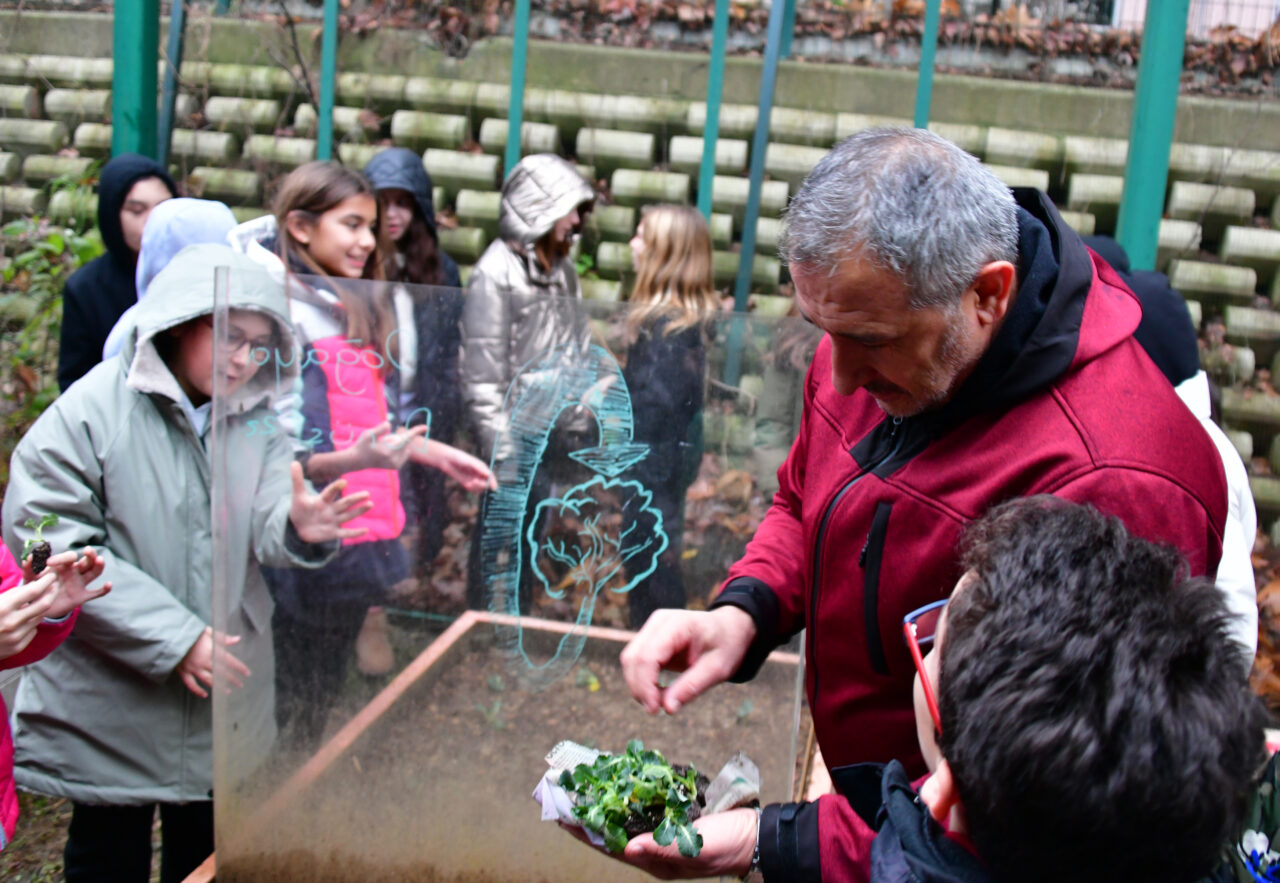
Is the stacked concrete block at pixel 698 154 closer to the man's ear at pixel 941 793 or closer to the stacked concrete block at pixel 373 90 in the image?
the stacked concrete block at pixel 373 90

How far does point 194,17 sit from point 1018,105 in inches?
173

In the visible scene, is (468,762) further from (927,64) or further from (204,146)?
(204,146)

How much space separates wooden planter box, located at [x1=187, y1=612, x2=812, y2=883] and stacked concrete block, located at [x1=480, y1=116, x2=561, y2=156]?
3457mm

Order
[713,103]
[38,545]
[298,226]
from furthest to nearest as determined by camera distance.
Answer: [713,103] < [298,226] < [38,545]

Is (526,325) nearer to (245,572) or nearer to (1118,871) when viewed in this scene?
(245,572)

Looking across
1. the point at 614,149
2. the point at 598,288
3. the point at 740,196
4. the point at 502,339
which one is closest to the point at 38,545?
the point at 502,339

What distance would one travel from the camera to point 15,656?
5.85ft

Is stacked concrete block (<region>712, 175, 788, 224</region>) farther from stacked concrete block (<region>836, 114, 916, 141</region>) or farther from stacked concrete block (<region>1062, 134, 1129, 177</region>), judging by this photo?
stacked concrete block (<region>1062, 134, 1129, 177</region>)

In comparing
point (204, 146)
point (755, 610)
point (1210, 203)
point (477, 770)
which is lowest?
point (477, 770)

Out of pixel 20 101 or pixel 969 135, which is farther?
pixel 20 101

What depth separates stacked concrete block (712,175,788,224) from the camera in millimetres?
4996

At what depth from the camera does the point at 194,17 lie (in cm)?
561

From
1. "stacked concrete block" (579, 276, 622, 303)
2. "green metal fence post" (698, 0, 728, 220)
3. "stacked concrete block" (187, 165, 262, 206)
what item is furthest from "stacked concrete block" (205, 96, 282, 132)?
"green metal fence post" (698, 0, 728, 220)

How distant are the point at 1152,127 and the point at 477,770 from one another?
2.92 meters
